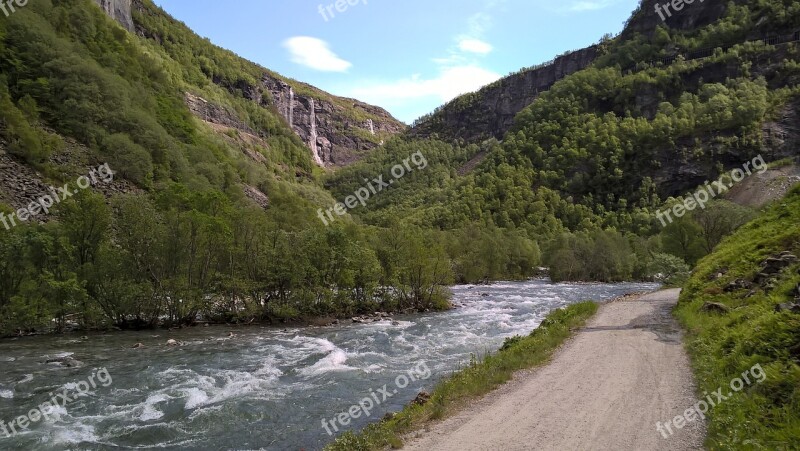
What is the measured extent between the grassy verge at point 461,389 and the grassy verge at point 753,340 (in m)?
5.14

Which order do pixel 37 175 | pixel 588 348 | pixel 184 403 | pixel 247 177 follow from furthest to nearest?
pixel 247 177 < pixel 37 175 < pixel 588 348 < pixel 184 403

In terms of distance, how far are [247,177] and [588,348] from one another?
98.2 metres

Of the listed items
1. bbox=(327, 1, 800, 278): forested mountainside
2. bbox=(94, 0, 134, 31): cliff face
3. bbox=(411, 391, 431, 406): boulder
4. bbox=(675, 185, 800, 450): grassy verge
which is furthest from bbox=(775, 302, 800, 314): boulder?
bbox=(94, 0, 134, 31): cliff face

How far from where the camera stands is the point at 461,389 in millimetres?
13359

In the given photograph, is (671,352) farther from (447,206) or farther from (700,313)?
(447,206)

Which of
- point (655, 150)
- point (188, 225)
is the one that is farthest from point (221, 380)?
point (655, 150)

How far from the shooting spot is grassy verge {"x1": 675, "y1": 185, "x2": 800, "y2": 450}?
26.8 feet

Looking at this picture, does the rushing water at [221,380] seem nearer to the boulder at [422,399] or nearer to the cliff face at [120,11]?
the boulder at [422,399]

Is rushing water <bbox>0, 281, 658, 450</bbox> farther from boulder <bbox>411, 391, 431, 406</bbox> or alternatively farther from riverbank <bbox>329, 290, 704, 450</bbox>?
riverbank <bbox>329, 290, 704, 450</bbox>

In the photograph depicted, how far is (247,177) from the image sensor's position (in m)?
105

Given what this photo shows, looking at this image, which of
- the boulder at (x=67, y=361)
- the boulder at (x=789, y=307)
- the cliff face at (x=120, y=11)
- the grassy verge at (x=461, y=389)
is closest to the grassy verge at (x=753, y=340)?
the boulder at (x=789, y=307)

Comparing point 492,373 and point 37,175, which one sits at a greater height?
point 37,175

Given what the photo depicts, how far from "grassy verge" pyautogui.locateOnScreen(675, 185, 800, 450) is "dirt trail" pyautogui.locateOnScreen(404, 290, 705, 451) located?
0.70 meters

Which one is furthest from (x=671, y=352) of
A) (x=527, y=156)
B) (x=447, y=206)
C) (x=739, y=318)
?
(x=527, y=156)
